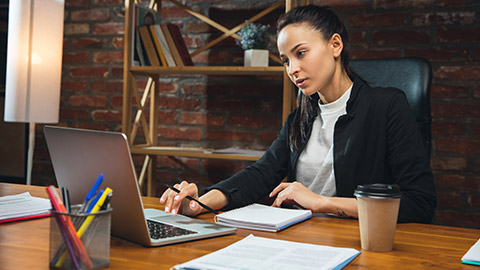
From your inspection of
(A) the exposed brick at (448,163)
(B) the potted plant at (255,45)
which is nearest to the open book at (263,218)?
(B) the potted plant at (255,45)

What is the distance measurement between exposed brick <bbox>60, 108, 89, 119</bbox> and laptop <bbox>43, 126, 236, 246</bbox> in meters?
2.02

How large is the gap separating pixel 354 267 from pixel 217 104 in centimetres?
190

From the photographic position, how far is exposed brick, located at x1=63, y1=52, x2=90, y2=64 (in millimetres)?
2816

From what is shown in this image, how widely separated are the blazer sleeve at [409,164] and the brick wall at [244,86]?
894 mm

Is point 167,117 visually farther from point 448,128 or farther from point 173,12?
point 448,128

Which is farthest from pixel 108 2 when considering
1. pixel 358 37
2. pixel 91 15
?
pixel 358 37

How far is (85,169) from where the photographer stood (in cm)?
81

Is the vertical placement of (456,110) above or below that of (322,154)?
above

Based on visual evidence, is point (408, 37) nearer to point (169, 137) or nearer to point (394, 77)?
point (394, 77)

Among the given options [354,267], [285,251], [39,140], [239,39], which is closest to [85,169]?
[285,251]

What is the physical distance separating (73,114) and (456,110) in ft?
6.70

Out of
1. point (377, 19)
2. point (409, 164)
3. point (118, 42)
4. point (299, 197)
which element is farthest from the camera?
point (118, 42)

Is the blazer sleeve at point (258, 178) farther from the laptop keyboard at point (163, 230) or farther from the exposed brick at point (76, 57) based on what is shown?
the exposed brick at point (76, 57)

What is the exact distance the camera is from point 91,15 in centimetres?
279
